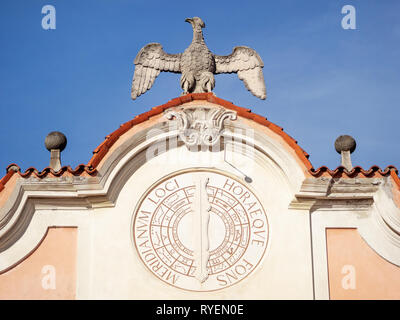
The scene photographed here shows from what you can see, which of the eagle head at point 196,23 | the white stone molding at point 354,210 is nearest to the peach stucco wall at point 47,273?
the white stone molding at point 354,210

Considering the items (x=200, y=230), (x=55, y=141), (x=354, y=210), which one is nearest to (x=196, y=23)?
(x=55, y=141)

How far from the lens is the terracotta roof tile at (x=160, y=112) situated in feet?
50.2

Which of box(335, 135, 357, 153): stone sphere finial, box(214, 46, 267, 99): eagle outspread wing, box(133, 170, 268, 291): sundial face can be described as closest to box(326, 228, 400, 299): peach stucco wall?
box(133, 170, 268, 291): sundial face

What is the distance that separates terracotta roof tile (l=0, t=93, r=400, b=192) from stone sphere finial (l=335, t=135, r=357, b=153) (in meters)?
0.40

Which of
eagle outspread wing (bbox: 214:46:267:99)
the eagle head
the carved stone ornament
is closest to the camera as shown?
the carved stone ornament

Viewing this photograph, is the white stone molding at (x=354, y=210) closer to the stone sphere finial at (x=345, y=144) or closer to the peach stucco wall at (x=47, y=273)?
the stone sphere finial at (x=345, y=144)

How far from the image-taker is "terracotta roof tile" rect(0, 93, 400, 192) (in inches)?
602

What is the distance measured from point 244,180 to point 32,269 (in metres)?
3.18

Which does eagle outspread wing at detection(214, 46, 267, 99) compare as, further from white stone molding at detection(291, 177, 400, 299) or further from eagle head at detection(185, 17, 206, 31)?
white stone molding at detection(291, 177, 400, 299)

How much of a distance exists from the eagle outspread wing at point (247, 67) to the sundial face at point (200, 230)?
2.30 meters

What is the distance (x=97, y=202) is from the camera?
1530 centimetres
